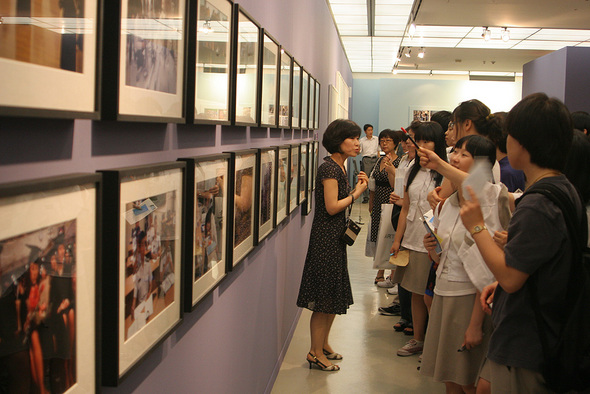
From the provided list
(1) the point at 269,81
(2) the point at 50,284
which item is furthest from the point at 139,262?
(1) the point at 269,81

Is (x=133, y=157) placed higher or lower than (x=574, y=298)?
higher

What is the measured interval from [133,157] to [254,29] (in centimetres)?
165

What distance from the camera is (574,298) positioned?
2.04m

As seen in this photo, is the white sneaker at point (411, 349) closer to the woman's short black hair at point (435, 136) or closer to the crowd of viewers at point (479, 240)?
the crowd of viewers at point (479, 240)

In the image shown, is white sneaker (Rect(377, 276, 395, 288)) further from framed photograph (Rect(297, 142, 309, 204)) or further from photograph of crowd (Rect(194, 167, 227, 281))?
photograph of crowd (Rect(194, 167, 227, 281))

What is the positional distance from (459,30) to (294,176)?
936 centimetres

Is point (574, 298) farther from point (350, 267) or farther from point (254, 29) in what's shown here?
point (350, 267)

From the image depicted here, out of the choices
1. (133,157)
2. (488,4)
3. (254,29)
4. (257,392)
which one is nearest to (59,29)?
(133,157)

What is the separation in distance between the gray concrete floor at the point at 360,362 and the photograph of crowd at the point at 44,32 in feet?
12.4

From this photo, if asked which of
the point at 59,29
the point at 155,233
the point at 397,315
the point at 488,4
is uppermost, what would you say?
the point at 488,4

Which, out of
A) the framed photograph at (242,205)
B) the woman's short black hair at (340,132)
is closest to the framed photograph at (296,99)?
the woman's short black hair at (340,132)

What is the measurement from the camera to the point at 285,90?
13.9ft

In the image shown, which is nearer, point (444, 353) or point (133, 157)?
point (133, 157)

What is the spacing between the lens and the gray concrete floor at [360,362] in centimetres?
462
